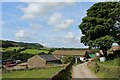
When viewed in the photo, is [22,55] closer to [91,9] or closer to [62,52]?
[62,52]

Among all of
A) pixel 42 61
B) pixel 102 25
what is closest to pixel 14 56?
pixel 42 61

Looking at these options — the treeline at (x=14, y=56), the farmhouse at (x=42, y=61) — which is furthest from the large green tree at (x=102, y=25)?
the treeline at (x=14, y=56)

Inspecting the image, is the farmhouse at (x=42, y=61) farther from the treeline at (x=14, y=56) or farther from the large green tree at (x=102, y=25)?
the large green tree at (x=102, y=25)

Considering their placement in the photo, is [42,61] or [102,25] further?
[42,61]

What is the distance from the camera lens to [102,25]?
54.1 m

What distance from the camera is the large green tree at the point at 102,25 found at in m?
53.4

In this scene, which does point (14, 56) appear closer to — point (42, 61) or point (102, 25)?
point (42, 61)

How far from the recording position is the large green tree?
53.4 meters

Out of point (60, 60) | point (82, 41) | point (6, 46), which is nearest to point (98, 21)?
point (82, 41)

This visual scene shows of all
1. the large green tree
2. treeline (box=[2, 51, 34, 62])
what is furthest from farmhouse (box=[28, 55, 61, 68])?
the large green tree

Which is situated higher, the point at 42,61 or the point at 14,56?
the point at 14,56

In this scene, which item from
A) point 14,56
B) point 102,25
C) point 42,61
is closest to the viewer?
point 102,25

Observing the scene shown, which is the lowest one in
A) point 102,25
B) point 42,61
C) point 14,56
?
point 42,61

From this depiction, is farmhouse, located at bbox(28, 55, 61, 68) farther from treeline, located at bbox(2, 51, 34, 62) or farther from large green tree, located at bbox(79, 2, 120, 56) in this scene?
large green tree, located at bbox(79, 2, 120, 56)
